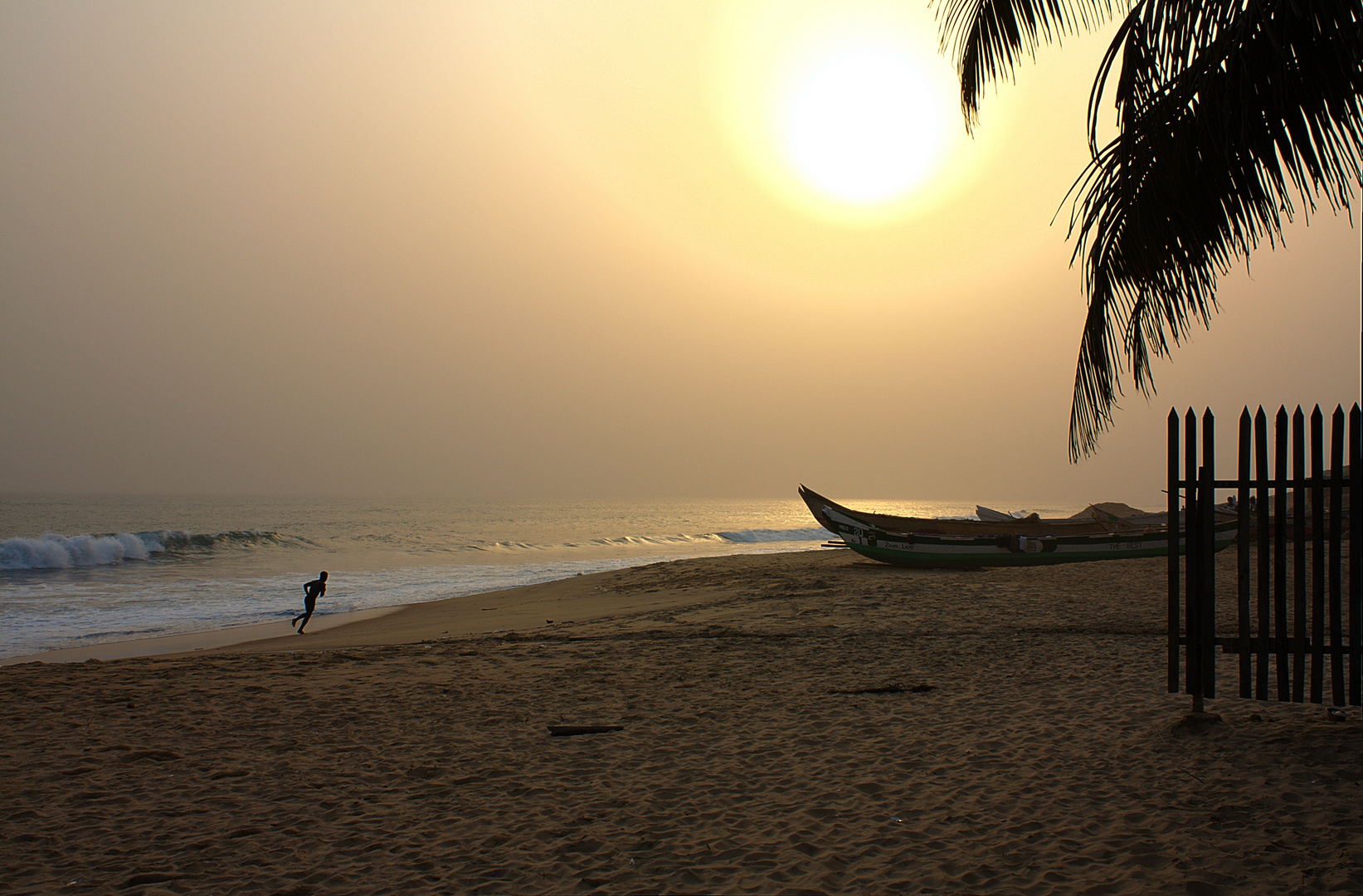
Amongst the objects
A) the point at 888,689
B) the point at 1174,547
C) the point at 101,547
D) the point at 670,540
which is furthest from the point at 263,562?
the point at 1174,547

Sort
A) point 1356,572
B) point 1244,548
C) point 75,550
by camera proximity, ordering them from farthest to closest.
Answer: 1. point 75,550
2. point 1244,548
3. point 1356,572

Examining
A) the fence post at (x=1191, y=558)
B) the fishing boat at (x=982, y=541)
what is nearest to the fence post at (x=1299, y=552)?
the fence post at (x=1191, y=558)

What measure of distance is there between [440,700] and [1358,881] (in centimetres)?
713

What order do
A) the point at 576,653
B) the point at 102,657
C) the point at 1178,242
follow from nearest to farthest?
the point at 1178,242 → the point at 576,653 → the point at 102,657

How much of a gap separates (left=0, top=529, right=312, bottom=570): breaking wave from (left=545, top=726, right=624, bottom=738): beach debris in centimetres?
3523

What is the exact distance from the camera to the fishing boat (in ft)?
65.6

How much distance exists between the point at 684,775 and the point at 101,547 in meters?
39.2

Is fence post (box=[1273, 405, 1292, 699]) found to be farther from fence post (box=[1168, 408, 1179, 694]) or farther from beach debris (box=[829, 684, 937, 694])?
beach debris (box=[829, 684, 937, 694])

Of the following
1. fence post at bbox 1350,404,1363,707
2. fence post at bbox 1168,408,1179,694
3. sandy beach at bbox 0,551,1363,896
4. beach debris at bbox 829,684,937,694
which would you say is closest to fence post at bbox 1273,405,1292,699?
fence post at bbox 1350,404,1363,707

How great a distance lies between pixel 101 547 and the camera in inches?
1385

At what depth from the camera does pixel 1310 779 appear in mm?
4812

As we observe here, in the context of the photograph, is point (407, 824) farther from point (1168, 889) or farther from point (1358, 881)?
point (1358, 881)

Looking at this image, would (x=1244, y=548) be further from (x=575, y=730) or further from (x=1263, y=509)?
(x=575, y=730)

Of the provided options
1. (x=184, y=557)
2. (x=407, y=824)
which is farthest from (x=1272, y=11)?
(x=184, y=557)
